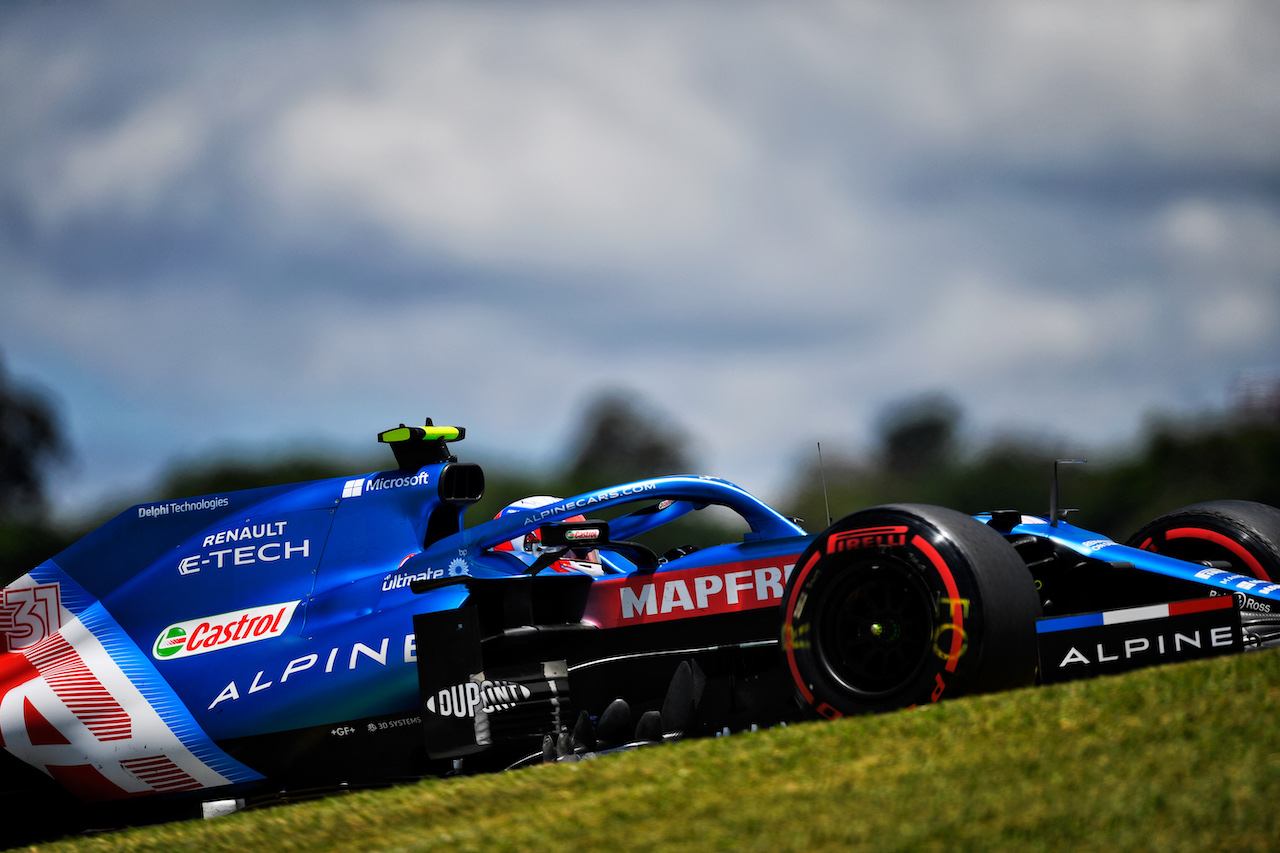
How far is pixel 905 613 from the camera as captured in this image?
4.23m

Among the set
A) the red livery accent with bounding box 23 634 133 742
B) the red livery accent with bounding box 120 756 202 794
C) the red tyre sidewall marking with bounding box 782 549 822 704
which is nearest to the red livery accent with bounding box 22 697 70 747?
the red livery accent with bounding box 23 634 133 742

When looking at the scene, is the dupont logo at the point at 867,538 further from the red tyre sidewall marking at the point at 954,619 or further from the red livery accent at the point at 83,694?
the red livery accent at the point at 83,694

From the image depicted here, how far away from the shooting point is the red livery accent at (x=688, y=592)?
516 centimetres

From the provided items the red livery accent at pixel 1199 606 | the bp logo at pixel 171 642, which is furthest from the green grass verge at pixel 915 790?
the bp logo at pixel 171 642

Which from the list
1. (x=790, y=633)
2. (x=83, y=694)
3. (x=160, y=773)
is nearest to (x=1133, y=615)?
(x=790, y=633)

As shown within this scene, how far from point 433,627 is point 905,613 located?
2.03 m

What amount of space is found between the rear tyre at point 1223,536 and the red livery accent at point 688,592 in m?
2.34

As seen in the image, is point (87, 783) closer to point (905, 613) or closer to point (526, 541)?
point (526, 541)

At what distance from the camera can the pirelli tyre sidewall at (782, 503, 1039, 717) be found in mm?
3949

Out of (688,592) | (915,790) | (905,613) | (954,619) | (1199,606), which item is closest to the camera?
(915,790)

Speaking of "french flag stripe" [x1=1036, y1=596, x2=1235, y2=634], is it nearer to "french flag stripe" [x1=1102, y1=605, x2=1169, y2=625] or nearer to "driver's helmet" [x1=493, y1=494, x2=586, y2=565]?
"french flag stripe" [x1=1102, y1=605, x2=1169, y2=625]

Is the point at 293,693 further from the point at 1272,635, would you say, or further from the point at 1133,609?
the point at 1272,635

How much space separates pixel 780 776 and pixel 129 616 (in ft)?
12.7

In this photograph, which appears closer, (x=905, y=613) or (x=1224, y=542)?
(x=905, y=613)
